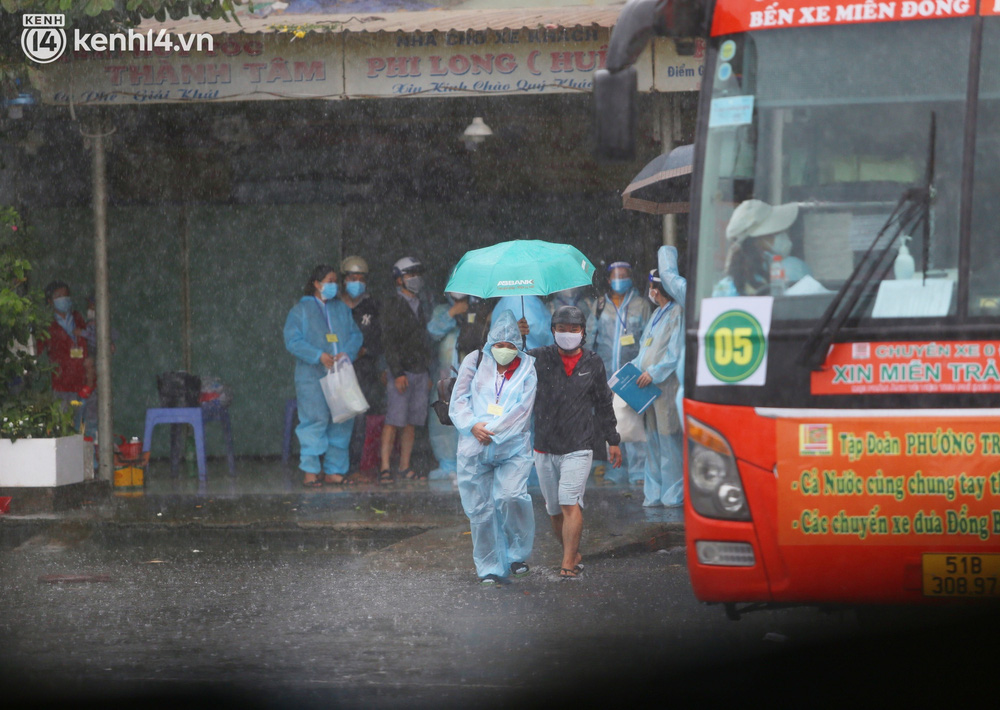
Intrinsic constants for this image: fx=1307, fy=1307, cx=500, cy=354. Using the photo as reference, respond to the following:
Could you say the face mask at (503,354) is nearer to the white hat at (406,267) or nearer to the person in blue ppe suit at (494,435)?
the person in blue ppe suit at (494,435)

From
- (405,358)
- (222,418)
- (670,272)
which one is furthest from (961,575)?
(222,418)

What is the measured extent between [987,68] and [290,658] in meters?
3.89

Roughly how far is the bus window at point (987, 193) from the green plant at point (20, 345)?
26.5 ft

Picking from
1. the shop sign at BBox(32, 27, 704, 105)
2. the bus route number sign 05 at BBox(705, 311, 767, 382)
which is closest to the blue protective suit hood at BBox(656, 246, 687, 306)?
the shop sign at BBox(32, 27, 704, 105)

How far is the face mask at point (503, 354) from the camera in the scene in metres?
7.74

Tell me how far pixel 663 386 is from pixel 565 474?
9.03 ft

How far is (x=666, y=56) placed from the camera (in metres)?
11.2

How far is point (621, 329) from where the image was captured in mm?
11484

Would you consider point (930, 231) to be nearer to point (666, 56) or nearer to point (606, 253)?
point (666, 56)

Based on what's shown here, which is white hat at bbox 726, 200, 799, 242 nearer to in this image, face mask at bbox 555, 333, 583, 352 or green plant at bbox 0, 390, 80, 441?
face mask at bbox 555, 333, 583, 352

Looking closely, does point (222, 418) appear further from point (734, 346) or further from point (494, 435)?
point (734, 346)

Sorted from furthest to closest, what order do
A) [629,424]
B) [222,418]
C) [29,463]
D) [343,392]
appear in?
[222,418]
[343,392]
[29,463]
[629,424]

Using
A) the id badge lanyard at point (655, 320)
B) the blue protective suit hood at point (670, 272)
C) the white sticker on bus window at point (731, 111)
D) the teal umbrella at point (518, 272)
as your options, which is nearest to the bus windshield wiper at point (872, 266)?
the white sticker on bus window at point (731, 111)

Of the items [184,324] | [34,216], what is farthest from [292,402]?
[34,216]
